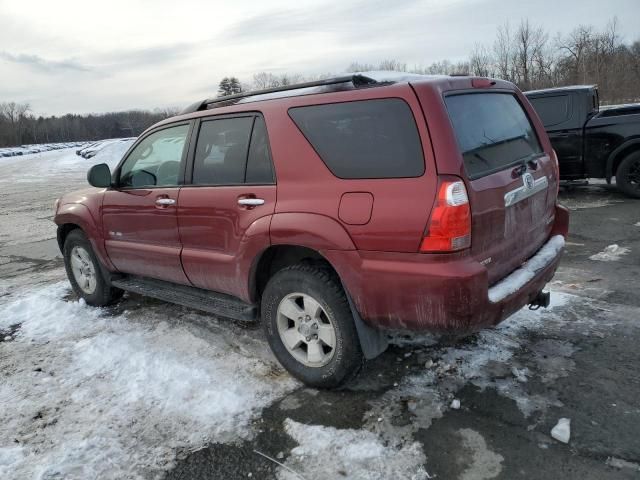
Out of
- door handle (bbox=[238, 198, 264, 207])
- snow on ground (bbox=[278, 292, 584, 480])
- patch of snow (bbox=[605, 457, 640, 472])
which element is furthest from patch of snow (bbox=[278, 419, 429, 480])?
door handle (bbox=[238, 198, 264, 207])

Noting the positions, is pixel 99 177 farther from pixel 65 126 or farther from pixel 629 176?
pixel 65 126

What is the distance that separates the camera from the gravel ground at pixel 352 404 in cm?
259

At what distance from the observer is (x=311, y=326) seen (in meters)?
3.24

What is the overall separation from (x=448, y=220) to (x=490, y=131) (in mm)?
905

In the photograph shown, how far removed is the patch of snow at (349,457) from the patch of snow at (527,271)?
3.06 ft

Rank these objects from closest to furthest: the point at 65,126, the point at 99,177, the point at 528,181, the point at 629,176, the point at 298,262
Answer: the point at 528,181 → the point at 298,262 → the point at 99,177 → the point at 629,176 → the point at 65,126

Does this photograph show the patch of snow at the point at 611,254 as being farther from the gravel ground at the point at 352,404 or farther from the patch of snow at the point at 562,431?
the patch of snow at the point at 562,431

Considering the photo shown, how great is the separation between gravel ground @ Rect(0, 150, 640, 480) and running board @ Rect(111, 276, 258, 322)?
34cm

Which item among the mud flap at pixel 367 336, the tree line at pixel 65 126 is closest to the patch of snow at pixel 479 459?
the mud flap at pixel 367 336

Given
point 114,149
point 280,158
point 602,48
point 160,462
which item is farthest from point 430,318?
point 602,48

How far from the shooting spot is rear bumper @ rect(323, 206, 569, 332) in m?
2.61

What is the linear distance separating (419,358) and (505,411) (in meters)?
0.78

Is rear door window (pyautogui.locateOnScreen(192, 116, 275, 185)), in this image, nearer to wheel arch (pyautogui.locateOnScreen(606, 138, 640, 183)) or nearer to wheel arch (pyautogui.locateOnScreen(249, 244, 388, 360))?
wheel arch (pyautogui.locateOnScreen(249, 244, 388, 360))

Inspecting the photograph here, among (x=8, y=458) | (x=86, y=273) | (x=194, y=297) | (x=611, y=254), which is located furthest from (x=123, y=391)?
(x=611, y=254)
